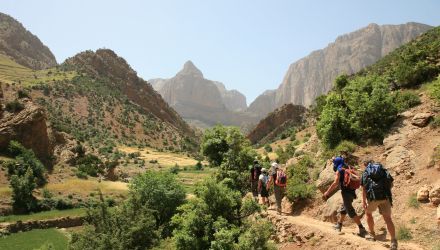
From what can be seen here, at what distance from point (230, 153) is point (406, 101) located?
12.7 m

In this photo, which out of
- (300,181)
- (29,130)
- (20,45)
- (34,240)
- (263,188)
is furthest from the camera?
(20,45)

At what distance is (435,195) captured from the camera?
11.6m

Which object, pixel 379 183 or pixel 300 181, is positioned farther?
pixel 300 181

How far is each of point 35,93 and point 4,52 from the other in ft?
248

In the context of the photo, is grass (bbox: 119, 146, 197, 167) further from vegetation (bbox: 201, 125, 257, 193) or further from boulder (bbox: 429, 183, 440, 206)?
boulder (bbox: 429, 183, 440, 206)

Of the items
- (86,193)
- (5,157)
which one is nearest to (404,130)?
(86,193)

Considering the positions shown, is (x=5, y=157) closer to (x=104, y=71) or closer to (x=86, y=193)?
(x=86, y=193)

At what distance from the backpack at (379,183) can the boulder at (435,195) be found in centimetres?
240

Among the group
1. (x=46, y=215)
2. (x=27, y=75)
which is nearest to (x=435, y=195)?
(x=46, y=215)

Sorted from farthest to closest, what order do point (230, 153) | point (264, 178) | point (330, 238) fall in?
point (230, 153) < point (264, 178) < point (330, 238)

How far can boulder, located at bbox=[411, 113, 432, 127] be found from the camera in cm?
1623

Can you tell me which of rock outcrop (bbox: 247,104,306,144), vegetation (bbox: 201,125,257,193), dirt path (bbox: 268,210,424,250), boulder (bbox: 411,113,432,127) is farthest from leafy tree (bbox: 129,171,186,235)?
rock outcrop (bbox: 247,104,306,144)

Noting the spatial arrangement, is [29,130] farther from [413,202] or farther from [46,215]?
[413,202]

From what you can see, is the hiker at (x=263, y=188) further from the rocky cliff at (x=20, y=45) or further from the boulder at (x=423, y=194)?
the rocky cliff at (x=20, y=45)
